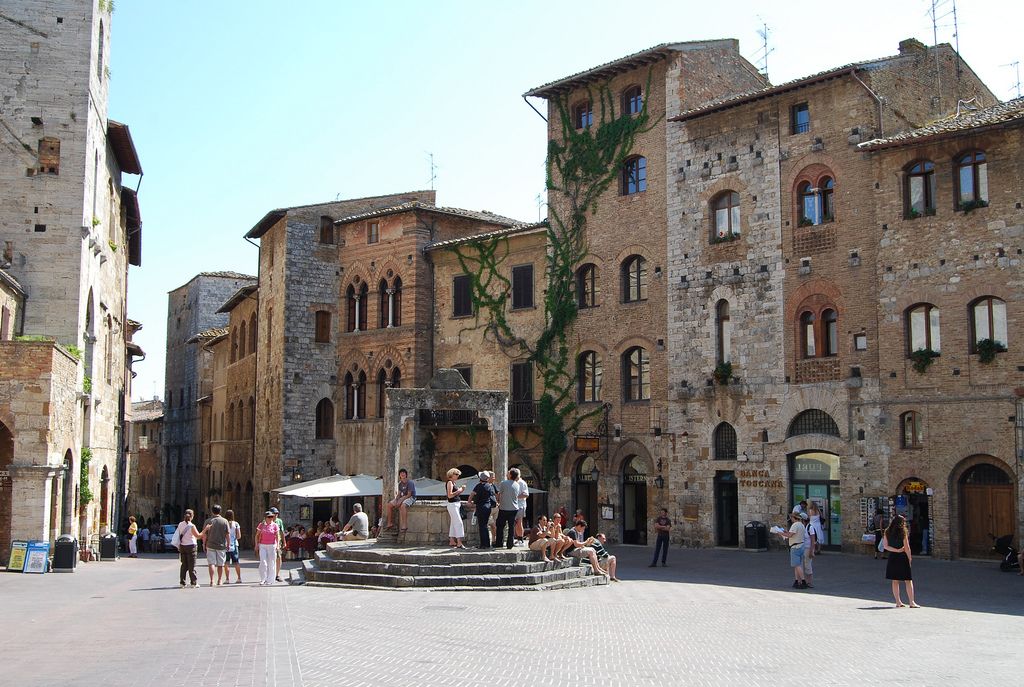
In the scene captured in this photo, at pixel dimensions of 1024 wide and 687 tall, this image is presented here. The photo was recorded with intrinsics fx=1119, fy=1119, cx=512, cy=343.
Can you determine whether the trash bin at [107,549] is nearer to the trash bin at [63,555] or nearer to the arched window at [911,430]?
the trash bin at [63,555]

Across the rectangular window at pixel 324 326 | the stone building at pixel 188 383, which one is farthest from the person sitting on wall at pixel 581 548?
the stone building at pixel 188 383

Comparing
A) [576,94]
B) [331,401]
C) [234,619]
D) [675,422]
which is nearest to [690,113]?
[576,94]

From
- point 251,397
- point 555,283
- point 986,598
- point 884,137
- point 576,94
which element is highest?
point 576,94

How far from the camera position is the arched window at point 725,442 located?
30922mm

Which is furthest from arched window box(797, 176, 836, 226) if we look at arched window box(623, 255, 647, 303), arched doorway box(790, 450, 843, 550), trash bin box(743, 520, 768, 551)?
trash bin box(743, 520, 768, 551)

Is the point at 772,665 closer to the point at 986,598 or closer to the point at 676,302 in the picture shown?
the point at 986,598

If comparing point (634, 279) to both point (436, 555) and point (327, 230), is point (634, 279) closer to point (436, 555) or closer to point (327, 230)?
point (327, 230)

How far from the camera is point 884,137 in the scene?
28531 mm

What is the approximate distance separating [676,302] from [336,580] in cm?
1550

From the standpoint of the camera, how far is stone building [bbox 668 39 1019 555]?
2789 centimetres

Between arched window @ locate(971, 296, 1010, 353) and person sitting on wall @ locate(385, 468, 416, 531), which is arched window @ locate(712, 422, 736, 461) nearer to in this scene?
arched window @ locate(971, 296, 1010, 353)

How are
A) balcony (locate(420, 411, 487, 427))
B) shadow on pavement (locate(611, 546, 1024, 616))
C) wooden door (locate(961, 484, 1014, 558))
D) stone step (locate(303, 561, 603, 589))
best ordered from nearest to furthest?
1. shadow on pavement (locate(611, 546, 1024, 616))
2. stone step (locate(303, 561, 603, 589))
3. wooden door (locate(961, 484, 1014, 558))
4. balcony (locate(420, 411, 487, 427))

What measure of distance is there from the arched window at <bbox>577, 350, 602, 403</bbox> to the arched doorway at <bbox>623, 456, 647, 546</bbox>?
7.71 ft

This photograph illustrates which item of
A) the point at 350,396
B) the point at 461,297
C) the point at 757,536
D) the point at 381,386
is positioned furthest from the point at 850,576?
the point at 350,396
